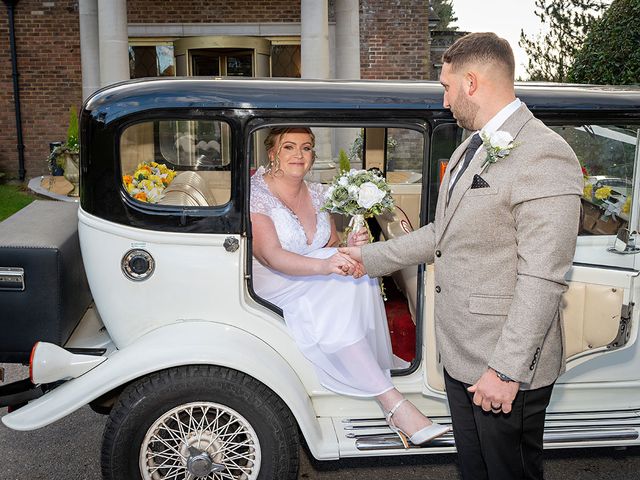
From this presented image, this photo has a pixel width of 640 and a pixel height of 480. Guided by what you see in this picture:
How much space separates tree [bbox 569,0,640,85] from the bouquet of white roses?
5.31 metres

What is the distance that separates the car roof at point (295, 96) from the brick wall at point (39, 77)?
1214 cm

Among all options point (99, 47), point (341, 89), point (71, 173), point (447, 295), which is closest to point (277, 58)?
point (99, 47)

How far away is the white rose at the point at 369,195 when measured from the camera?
3326mm

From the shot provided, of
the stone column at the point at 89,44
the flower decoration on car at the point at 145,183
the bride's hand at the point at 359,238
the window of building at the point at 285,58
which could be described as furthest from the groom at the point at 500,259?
the window of building at the point at 285,58

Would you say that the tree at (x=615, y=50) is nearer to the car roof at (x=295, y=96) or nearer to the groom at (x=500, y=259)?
the car roof at (x=295, y=96)

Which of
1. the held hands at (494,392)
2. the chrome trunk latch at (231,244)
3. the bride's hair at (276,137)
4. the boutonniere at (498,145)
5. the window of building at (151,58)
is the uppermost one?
the window of building at (151,58)

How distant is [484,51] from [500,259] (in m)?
0.65

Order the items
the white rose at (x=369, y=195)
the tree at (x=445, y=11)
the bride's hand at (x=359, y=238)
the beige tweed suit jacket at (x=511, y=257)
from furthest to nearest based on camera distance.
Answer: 1. the tree at (x=445, y=11)
2. the bride's hand at (x=359, y=238)
3. the white rose at (x=369, y=195)
4. the beige tweed suit jacket at (x=511, y=257)

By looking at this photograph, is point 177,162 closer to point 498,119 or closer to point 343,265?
point 343,265

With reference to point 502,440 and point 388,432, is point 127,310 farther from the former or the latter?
point 502,440

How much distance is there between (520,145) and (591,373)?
158 centimetres

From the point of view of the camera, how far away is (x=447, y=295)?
8.17 ft

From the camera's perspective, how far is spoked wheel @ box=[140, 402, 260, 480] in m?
3.19

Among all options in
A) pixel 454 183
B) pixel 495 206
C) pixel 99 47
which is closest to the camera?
pixel 495 206
